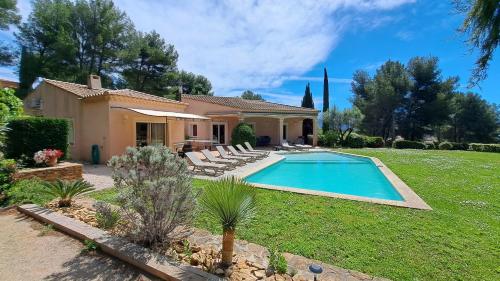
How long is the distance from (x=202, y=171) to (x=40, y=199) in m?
7.93

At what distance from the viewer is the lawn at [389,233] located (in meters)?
4.95

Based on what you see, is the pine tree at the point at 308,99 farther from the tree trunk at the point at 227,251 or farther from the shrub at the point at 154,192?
the tree trunk at the point at 227,251

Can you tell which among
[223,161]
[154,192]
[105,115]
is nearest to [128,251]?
[154,192]

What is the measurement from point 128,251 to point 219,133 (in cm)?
2969

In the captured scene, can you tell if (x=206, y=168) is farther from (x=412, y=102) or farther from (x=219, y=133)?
(x=412, y=102)

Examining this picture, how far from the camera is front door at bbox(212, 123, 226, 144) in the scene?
34.0 metres

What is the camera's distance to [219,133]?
3444 cm

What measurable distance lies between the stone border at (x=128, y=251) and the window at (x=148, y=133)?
43.1ft

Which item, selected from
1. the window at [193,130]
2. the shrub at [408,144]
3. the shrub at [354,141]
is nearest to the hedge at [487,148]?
the shrub at [408,144]

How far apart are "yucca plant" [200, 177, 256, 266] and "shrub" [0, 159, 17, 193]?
810cm

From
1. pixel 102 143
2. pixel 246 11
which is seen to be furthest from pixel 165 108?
pixel 246 11

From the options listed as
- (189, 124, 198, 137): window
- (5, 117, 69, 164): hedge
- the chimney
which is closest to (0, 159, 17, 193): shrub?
(5, 117, 69, 164): hedge

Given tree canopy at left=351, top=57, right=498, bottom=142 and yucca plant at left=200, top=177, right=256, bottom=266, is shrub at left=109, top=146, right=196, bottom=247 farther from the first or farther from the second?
tree canopy at left=351, top=57, right=498, bottom=142

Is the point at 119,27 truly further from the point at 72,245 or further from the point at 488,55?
the point at 488,55
